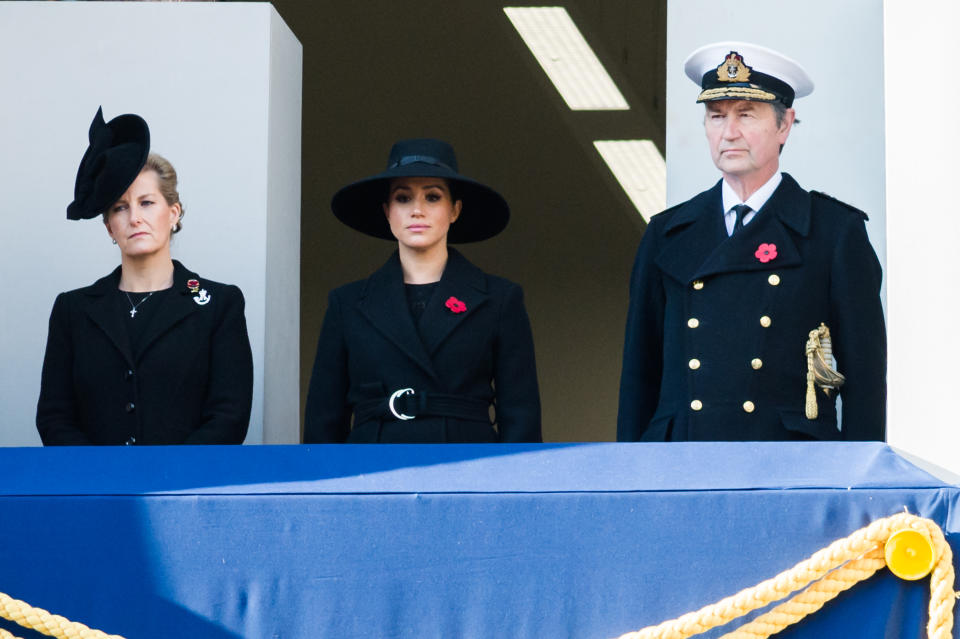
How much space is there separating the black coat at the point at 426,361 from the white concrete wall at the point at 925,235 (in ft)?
3.39

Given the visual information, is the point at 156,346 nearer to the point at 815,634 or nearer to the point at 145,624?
the point at 145,624

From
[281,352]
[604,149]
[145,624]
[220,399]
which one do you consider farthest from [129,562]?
[604,149]

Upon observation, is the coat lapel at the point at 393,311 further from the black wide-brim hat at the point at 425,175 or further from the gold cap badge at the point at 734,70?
the gold cap badge at the point at 734,70

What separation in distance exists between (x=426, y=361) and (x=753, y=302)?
2.33ft

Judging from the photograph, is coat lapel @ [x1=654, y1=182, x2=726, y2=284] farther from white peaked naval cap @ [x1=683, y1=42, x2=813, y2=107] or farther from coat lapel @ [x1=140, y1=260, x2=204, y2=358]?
coat lapel @ [x1=140, y1=260, x2=204, y2=358]

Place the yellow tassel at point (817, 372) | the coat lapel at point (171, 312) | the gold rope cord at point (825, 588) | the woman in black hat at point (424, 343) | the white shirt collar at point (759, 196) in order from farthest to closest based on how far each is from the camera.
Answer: the coat lapel at point (171, 312) < the woman in black hat at point (424, 343) < the white shirt collar at point (759, 196) < the yellow tassel at point (817, 372) < the gold rope cord at point (825, 588)

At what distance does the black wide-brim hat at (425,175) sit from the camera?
139 inches

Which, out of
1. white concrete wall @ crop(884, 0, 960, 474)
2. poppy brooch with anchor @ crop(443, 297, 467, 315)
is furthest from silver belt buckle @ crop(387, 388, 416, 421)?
white concrete wall @ crop(884, 0, 960, 474)

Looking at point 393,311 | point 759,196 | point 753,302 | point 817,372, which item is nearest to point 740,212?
point 759,196

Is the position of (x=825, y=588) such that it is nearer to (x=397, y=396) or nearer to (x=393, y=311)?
(x=397, y=396)

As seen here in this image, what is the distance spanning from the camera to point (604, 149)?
781cm

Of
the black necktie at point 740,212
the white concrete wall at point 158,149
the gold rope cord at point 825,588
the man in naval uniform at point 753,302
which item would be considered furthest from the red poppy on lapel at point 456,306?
the gold rope cord at point 825,588

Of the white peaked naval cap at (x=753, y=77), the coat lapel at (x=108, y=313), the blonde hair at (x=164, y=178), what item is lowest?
the coat lapel at (x=108, y=313)

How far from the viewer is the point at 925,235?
2475 mm
